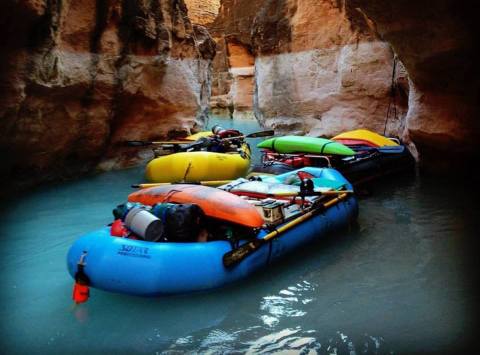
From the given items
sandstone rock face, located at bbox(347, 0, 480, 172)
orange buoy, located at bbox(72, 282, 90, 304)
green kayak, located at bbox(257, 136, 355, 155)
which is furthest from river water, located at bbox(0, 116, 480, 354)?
sandstone rock face, located at bbox(347, 0, 480, 172)

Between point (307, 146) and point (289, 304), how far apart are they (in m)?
3.97

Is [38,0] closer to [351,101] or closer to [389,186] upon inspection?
[389,186]

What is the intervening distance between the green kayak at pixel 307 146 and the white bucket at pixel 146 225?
155 inches

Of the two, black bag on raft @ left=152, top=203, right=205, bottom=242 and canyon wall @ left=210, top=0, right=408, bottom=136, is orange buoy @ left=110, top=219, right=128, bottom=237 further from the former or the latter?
canyon wall @ left=210, top=0, right=408, bottom=136

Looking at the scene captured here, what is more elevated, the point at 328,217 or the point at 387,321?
the point at 328,217

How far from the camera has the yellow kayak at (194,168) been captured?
7.15 m

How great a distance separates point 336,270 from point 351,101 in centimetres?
762

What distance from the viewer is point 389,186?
24.8 feet

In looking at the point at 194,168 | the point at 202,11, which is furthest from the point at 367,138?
the point at 202,11

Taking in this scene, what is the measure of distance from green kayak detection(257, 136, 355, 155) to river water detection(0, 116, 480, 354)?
174 centimetres

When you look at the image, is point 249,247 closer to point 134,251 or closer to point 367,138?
point 134,251

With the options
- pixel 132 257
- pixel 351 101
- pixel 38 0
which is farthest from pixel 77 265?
pixel 351 101

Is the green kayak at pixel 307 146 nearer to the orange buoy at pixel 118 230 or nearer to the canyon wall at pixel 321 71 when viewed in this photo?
the canyon wall at pixel 321 71

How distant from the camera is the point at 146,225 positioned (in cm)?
352
